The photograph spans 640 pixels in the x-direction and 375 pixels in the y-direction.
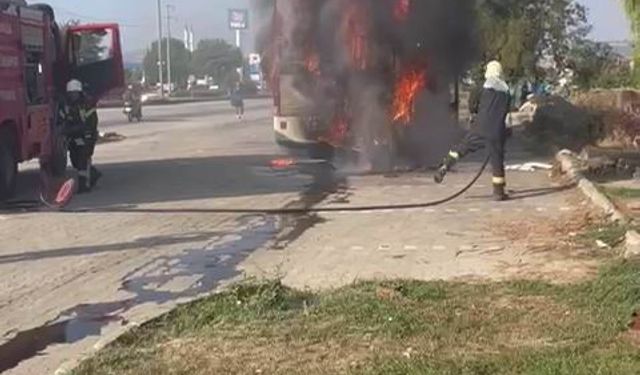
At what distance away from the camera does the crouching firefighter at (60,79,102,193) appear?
15.3m

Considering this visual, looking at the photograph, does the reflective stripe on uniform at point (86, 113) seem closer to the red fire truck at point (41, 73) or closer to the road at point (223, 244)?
the red fire truck at point (41, 73)

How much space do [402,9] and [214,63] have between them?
235 ft

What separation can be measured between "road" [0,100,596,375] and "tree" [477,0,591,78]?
1374 centimetres

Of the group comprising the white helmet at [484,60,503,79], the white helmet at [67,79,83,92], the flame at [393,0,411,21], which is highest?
the flame at [393,0,411,21]

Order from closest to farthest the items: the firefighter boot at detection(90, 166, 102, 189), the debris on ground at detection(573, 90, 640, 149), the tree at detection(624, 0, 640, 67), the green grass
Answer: the green grass < the tree at detection(624, 0, 640, 67) < the firefighter boot at detection(90, 166, 102, 189) < the debris on ground at detection(573, 90, 640, 149)

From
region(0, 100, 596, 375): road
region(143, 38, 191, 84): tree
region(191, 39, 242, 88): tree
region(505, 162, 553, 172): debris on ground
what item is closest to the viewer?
region(0, 100, 596, 375): road

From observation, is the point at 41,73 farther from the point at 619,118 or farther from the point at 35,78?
the point at 619,118

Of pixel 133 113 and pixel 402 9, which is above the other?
pixel 402 9

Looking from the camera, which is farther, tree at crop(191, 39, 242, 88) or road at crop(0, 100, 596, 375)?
tree at crop(191, 39, 242, 88)

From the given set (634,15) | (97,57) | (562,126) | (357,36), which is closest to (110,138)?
(97,57)

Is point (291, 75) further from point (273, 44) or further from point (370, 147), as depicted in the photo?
point (370, 147)

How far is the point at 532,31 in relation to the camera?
104 feet

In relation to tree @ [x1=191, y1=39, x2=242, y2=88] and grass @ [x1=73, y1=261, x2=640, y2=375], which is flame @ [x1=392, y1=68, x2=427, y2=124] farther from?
tree @ [x1=191, y1=39, x2=242, y2=88]

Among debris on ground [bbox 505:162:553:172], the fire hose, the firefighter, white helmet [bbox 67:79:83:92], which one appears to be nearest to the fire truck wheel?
the fire hose
